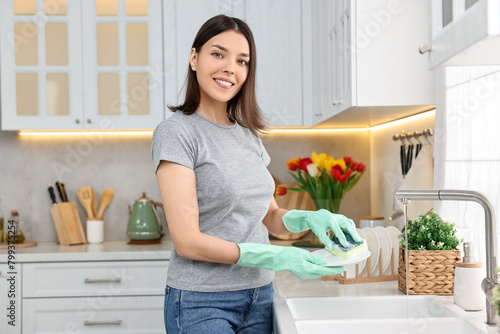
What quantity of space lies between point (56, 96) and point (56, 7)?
45 cm

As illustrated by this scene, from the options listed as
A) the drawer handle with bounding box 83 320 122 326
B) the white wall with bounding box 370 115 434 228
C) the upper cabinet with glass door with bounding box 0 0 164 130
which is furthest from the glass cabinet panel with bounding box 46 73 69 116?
the white wall with bounding box 370 115 434 228

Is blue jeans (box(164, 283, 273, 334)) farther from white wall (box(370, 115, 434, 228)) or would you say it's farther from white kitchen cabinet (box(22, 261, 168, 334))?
white kitchen cabinet (box(22, 261, 168, 334))

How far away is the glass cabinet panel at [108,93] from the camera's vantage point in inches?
111

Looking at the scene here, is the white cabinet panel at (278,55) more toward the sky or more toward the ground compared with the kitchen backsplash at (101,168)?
more toward the sky

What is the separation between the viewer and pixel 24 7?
2.81 meters

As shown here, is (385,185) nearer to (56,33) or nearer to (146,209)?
(146,209)

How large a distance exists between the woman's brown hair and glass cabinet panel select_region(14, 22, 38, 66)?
1.61m

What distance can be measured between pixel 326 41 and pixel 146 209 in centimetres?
128

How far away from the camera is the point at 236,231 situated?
1.40 metres

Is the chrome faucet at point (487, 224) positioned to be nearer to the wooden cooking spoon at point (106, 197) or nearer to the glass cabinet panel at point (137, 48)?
the glass cabinet panel at point (137, 48)

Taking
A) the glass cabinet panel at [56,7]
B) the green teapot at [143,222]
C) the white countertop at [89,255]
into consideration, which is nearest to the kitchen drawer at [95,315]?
the white countertop at [89,255]

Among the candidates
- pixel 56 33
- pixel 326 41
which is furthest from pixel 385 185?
pixel 56 33

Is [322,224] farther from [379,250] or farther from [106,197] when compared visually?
[106,197]

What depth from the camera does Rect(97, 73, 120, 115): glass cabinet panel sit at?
9.25 ft
